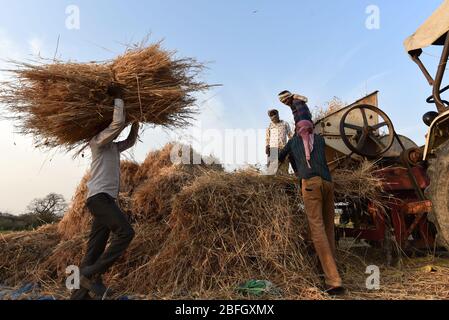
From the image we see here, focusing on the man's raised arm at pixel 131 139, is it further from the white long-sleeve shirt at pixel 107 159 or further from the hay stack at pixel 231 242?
the hay stack at pixel 231 242

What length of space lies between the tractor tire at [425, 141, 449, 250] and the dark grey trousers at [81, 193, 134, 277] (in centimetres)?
291

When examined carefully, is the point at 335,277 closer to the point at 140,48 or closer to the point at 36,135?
the point at 140,48

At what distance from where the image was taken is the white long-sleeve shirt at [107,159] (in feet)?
12.4

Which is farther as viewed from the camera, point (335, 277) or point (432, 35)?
point (432, 35)

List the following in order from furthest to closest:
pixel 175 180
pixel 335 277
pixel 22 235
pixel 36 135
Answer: pixel 22 235, pixel 175 180, pixel 36 135, pixel 335 277

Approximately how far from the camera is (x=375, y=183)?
486cm

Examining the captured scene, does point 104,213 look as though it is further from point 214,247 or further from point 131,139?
point 214,247

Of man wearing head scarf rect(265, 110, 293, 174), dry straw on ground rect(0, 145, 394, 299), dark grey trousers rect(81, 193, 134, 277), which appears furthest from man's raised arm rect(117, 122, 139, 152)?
man wearing head scarf rect(265, 110, 293, 174)

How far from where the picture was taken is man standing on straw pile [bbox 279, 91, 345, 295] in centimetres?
389

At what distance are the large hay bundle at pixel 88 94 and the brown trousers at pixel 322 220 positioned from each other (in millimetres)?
1594

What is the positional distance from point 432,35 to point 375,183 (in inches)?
67.8

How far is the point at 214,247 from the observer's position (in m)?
4.21
